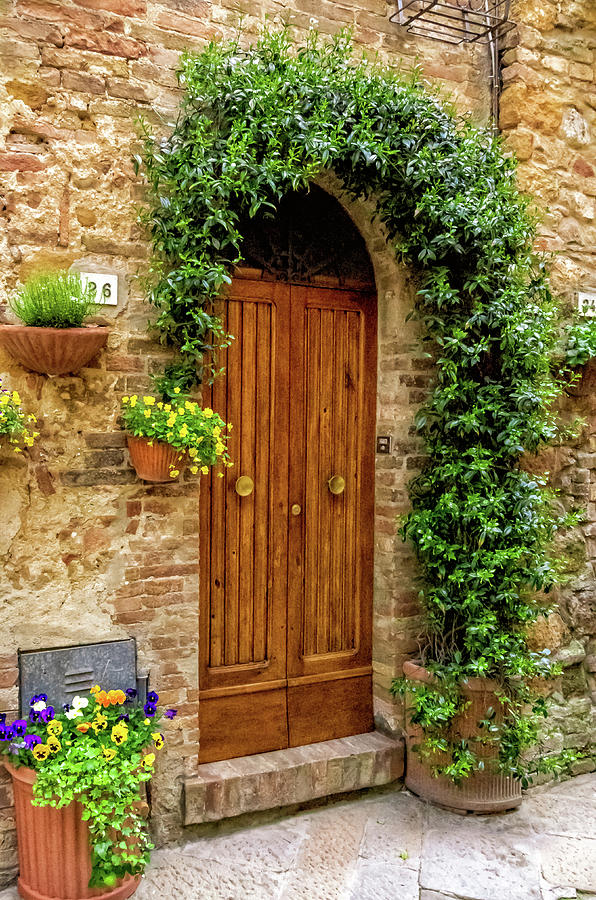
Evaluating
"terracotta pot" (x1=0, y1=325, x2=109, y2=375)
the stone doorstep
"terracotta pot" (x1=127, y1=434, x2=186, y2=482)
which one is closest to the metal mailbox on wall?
the stone doorstep

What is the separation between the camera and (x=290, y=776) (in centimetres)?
331

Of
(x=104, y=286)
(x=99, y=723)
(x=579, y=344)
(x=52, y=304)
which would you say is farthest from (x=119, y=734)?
(x=579, y=344)

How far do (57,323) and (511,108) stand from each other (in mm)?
2420

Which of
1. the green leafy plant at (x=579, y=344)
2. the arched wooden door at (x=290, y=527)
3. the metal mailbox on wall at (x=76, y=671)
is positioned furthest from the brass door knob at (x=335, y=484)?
the green leafy plant at (x=579, y=344)

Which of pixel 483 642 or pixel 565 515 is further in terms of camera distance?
pixel 565 515

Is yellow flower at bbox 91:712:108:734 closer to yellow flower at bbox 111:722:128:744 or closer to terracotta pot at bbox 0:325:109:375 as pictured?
yellow flower at bbox 111:722:128:744

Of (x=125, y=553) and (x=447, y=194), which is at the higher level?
(x=447, y=194)

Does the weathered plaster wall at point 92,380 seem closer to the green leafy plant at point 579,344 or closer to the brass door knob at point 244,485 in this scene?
the brass door knob at point 244,485

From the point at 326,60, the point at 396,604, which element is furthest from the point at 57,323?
the point at 396,604

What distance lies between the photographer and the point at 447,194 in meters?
3.35

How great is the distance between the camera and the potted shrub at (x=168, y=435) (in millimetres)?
2809

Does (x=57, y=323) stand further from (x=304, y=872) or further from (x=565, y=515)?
(x=565, y=515)

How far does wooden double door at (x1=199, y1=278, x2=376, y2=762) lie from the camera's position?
3.37m

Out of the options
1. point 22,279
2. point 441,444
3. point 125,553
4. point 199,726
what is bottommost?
point 199,726
